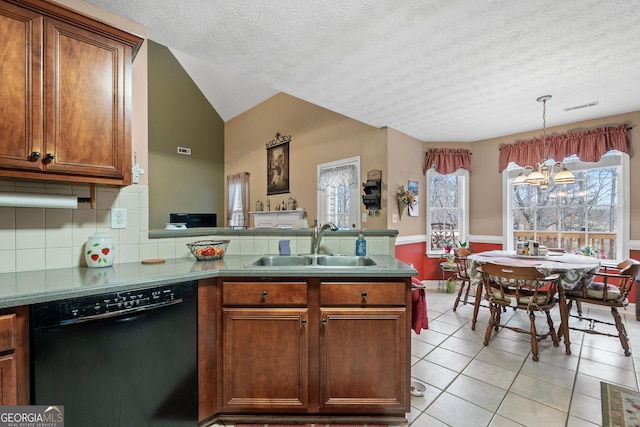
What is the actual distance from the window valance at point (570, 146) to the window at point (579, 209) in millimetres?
159

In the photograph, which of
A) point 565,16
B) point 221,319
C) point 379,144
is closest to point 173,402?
point 221,319

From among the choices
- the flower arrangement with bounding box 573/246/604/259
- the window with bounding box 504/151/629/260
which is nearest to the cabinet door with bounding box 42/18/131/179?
the window with bounding box 504/151/629/260

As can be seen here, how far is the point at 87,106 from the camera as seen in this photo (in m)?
1.45

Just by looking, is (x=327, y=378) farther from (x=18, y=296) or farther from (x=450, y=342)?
(x=450, y=342)

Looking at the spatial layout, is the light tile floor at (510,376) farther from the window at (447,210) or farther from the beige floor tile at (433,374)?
the window at (447,210)

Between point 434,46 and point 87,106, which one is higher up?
point 434,46

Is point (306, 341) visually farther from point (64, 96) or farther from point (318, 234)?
point (64, 96)

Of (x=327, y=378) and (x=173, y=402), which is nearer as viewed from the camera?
(x=173, y=402)

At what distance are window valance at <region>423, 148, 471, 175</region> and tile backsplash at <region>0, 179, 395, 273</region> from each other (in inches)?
141

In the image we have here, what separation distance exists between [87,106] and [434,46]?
2.37 meters

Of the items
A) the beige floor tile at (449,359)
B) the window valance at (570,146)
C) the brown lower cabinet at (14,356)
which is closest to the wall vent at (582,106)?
the window valance at (570,146)

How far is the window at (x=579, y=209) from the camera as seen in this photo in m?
3.64

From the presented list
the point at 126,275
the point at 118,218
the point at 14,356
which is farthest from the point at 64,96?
the point at 14,356

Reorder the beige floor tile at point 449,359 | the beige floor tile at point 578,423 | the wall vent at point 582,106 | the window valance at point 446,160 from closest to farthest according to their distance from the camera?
the beige floor tile at point 578,423, the beige floor tile at point 449,359, the wall vent at point 582,106, the window valance at point 446,160
